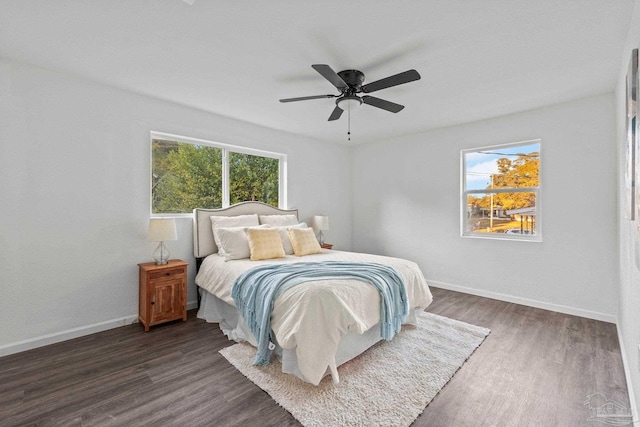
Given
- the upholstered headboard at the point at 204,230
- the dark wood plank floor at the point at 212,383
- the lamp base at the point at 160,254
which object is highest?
the upholstered headboard at the point at 204,230

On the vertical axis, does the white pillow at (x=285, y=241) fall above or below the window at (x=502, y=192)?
below

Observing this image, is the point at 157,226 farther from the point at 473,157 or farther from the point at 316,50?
the point at 473,157

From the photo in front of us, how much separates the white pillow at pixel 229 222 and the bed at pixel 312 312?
0.29 feet

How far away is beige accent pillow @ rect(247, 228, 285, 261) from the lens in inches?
129

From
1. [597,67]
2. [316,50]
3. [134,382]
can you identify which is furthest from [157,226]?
[597,67]

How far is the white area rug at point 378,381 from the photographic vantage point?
5.72 feet

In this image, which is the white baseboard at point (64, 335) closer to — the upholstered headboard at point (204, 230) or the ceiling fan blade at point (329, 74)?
the upholstered headboard at point (204, 230)

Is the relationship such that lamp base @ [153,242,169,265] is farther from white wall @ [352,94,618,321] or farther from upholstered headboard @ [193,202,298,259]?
white wall @ [352,94,618,321]

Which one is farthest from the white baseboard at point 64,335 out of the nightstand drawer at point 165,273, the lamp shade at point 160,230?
Result: the lamp shade at point 160,230

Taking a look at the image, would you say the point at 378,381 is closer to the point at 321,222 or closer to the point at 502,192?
the point at 321,222

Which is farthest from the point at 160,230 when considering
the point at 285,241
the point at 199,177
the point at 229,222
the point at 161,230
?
the point at 285,241

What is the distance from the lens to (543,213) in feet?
11.8

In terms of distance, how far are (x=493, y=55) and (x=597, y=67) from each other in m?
1.08

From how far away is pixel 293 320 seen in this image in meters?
2.00
